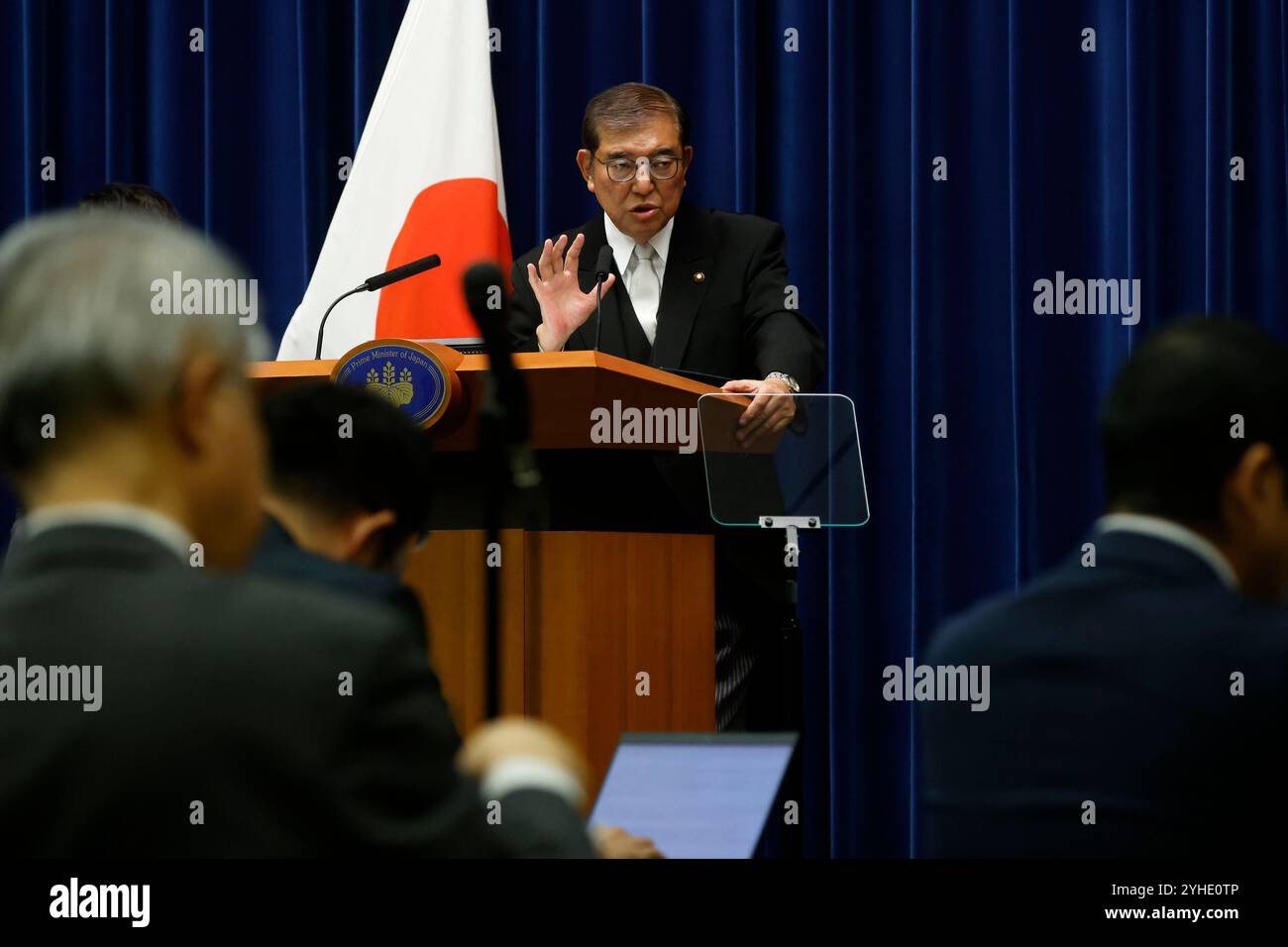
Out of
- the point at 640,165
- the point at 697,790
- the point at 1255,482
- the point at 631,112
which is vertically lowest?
the point at 697,790

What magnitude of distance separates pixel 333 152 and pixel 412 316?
848mm

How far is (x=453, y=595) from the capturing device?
2.00 meters

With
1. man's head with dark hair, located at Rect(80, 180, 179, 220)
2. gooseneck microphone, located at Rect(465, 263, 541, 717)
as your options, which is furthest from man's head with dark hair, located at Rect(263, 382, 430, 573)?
man's head with dark hair, located at Rect(80, 180, 179, 220)

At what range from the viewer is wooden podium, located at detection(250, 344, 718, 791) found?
76.9 inches

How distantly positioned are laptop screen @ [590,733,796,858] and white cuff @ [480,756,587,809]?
0.77ft

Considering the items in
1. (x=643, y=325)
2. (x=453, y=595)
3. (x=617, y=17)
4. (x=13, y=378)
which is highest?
(x=617, y=17)

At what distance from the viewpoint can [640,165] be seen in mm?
3006

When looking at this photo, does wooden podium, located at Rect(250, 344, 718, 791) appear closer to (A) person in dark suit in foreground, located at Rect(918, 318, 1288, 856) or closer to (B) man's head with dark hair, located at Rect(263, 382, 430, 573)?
(B) man's head with dark hair, located at Rect(263, 382, 430, 573)

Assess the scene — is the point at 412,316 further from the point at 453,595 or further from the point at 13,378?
the point at 13,378

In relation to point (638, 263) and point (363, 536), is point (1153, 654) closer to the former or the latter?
point (363, 536)

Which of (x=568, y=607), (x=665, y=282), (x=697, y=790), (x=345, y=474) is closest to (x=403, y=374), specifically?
(x=568, y=607)

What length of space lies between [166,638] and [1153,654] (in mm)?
619
